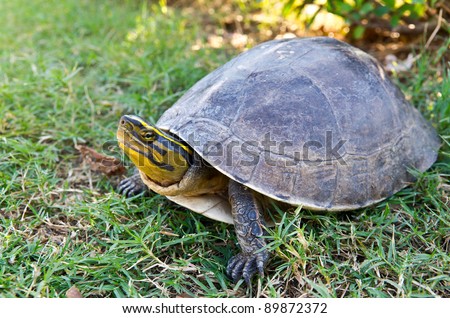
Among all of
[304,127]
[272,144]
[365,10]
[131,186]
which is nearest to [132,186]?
[131,186]

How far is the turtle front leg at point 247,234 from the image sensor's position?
8.18ft

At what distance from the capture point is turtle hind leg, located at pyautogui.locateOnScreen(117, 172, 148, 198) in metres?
3.12

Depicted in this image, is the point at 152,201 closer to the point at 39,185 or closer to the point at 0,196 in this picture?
the point at 39,185

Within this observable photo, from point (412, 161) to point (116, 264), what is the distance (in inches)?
83.4

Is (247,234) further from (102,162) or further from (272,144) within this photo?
(102,162)

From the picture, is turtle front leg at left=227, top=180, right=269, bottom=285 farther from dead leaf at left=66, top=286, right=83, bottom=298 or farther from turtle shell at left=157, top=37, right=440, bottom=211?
dead leaf at left=66, top=286, right=83, bottom=298

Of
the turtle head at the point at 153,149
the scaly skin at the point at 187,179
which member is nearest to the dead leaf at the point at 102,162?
the scaly skin at the point at 187,179

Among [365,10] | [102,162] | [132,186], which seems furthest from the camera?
[365,10]

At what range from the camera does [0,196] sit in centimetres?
294

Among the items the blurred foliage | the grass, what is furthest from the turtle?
the blurred foliage

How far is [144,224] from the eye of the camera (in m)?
2.86

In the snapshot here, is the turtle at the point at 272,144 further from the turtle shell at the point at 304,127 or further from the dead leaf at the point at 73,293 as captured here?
the dead leaf at the point at 73,293

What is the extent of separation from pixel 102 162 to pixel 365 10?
8.78 ft

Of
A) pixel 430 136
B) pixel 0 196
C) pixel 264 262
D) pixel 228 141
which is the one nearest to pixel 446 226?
pixel 430 136
